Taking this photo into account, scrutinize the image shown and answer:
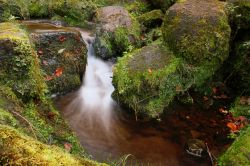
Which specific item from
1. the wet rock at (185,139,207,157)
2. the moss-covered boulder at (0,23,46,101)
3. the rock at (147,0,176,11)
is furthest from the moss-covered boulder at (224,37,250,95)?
the moss-covered boulder at (0,23,46,101)

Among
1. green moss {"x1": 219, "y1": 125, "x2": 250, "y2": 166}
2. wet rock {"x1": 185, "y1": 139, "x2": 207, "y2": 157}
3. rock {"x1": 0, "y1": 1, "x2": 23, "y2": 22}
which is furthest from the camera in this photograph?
rock {"x1": 0, "y1": 1, "x2": 23, "y2": 22}

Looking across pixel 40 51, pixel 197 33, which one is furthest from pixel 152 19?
pixel 40 51

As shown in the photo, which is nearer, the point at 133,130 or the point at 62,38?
the point at 133,130

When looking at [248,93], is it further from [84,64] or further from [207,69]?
[84,64]

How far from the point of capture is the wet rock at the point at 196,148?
20.6 ft

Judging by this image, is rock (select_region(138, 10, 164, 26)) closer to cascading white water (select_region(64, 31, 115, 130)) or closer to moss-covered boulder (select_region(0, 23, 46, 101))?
cascading white water (select_region(64, 31, 115, 130))

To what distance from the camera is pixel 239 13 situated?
8.45m

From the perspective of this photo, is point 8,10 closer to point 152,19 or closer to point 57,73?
point 57,73

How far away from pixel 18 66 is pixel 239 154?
12.3 feet

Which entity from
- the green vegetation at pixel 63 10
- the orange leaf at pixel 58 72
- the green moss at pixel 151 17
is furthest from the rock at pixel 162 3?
the orange leaf at pixel 58 72

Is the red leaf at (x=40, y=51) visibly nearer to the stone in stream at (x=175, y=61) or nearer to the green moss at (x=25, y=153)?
the stone in stream at (x=175, y=61)

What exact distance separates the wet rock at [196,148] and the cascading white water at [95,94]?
1.77 m

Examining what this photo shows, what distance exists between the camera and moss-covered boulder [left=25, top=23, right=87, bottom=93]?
7.68 meters

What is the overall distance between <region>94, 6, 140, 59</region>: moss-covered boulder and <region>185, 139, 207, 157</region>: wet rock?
3.72 meters
